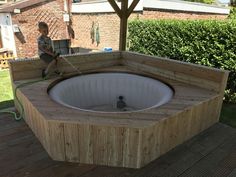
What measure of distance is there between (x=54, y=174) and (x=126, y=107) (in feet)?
7.15

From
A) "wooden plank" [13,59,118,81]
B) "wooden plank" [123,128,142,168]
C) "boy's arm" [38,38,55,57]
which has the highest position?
"boy's arm" [38,38,55,57]

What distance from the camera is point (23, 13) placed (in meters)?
9.73

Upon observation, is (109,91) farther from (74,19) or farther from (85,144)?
(74,19)

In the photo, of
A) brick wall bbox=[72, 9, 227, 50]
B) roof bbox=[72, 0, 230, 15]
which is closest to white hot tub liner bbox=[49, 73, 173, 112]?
brick wall bbox=[72, 9, 227, 50]

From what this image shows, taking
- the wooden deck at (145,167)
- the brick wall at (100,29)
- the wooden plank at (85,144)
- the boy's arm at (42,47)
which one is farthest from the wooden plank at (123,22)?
the brick wall at (100,29)

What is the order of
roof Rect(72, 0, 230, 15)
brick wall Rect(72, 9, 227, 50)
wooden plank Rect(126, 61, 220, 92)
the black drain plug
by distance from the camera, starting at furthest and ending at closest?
brick wall Rect(72, 9, 227, 50)
roof Rect(72, 0, 230, 15)
the black drain plug
wooden plank Rect(126, 61, 220, 92)

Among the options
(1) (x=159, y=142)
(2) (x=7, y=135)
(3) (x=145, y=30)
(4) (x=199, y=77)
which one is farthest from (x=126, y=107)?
(3) (x=145, y=30)

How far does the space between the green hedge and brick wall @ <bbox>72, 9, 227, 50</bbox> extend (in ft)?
6.06

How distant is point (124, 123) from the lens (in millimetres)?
2127

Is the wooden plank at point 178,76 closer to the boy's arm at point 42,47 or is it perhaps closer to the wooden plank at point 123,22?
the wooden plank at point 123,22

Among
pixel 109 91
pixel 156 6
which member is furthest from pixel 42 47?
pixel 156 6

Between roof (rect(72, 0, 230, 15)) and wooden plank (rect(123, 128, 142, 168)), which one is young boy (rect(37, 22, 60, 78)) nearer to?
wooden plank (rect(123, 128, 142, 168))

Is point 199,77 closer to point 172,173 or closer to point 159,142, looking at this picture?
point 159,142

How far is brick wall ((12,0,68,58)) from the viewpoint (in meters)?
9.84
